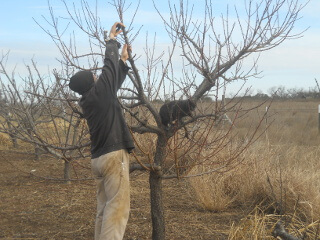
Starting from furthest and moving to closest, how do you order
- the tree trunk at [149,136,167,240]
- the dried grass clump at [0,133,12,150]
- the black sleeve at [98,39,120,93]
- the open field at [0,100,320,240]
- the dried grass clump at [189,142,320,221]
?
the dried grass clump at [0,133,12,150]
the dried grass clump at [189,142,320,221]
the open field at [0,100,320,240]
the tree trunk at [149,136,167,240]
the black sleeve at [98,39,120,93]

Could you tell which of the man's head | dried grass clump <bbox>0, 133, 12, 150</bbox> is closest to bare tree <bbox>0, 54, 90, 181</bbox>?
the man's head

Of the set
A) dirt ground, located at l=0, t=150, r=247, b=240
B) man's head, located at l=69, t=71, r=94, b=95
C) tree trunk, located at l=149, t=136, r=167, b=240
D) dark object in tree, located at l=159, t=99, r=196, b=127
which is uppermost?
man's head, located at l=69, t=71, r=94, b=95

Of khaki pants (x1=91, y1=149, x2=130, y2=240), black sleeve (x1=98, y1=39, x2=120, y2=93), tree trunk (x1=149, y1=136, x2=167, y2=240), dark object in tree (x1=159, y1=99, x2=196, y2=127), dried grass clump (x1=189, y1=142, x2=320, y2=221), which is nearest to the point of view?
black sleeve (x1=98, y1=39, x2=120, y2=93)

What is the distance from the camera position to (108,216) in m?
3.69

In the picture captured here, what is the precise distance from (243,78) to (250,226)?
5.57 feet

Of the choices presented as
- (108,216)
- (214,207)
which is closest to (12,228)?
(108,216)

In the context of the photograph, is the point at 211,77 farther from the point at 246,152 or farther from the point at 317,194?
the point at 246,152

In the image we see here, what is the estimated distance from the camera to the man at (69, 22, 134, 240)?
3592 mm

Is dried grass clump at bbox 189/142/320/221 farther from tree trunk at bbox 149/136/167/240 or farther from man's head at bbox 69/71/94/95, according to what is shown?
man's head at bbox 69/71/94/95

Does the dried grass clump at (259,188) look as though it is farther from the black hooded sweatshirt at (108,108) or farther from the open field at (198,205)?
the black hooded sweatshirt at (108,108)

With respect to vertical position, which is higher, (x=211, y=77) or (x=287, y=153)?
(x=211, y=77)

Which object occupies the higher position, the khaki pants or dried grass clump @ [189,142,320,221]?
the khaki pants

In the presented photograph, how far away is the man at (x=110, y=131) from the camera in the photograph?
3592mm

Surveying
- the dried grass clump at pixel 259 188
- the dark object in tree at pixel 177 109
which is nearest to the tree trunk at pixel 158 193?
the dark object in tree at pixel 177 109
